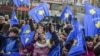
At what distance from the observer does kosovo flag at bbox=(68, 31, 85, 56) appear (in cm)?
847

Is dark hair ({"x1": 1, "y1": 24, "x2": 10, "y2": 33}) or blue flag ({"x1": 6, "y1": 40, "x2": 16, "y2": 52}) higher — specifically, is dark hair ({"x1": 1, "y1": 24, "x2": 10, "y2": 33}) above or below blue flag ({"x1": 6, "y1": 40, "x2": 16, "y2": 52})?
above

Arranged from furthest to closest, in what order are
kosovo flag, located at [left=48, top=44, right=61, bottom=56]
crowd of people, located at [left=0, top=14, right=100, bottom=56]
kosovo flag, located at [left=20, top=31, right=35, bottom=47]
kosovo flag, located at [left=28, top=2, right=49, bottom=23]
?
kosovo flag, located at [left=28, top=2, right=49, bottom=23], kosovo flag, located at [left=20, top=31, right=35, bottom=47], kosovo flag, located at [left=48, top=44, right=61, bottom=56], crowd of people, located at [left=0, top=14, right=100, bottom=56]

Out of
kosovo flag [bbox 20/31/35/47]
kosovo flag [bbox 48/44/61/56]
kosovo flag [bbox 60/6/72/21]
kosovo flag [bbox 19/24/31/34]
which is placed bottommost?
kosovo flag [bbox 48/44/61/56]

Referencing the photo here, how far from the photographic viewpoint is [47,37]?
9.32 metres

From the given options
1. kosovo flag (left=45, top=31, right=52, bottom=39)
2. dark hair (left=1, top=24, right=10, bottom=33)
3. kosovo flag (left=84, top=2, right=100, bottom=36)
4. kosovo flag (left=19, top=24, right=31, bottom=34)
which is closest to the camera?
kosovo flag (left=84, top=2, right=100, bottom=36)

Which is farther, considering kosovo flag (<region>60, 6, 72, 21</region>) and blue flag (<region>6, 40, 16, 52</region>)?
kosovo flag (<region>60, 6, 72, 21</region>)

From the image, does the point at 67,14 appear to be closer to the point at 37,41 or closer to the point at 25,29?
the point at 25,29

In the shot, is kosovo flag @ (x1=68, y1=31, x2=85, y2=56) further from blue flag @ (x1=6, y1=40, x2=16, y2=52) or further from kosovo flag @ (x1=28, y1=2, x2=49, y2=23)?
kosovo flag @ (x1=28, y1=2, x2=49, y2=23)

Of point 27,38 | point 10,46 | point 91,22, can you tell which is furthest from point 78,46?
point 10,46

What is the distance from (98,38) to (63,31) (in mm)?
1731

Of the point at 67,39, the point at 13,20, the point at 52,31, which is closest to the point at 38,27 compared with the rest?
the point at 52,31

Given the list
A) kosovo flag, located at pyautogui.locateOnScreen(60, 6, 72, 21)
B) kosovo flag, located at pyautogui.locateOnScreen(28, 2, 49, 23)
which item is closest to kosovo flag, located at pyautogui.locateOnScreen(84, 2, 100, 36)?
kosovo flag, located at pyautogui.locateOnScreen(60, 6, 72, 21)

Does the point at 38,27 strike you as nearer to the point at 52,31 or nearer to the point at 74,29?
the point at 52,31

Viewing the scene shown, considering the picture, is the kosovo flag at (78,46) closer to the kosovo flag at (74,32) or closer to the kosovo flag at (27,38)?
the kosovo flag at (74,32)
